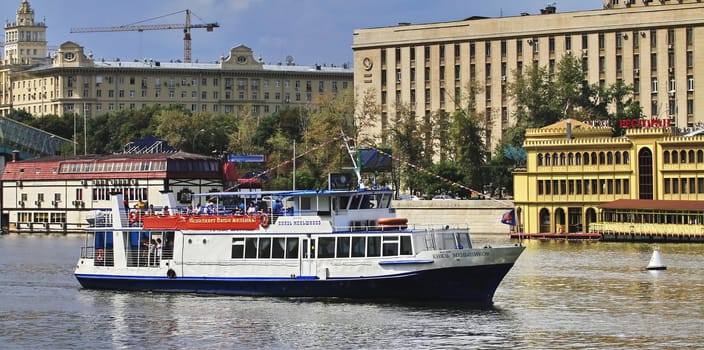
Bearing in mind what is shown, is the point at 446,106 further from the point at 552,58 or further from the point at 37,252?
the point at 37,252

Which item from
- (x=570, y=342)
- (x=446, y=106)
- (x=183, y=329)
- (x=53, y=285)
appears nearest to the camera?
(x=570, y=342)

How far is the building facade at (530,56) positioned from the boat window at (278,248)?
9876 centimetres

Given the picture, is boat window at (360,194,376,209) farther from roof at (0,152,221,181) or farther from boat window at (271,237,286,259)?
roof at (0,152,221,181)

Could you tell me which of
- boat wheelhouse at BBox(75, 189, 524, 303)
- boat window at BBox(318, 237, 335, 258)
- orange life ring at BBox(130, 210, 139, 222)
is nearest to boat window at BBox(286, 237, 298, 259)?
Answer: boat wheelhouse at BBox(75, 189, 524, 303)

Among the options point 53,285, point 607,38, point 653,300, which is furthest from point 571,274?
point 607,38

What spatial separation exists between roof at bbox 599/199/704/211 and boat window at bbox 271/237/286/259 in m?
63.1

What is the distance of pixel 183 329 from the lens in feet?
189

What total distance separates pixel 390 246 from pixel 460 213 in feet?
248

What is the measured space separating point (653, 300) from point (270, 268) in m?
17.3

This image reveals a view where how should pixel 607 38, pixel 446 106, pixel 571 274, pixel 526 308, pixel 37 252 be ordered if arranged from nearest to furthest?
pixel 526 308 → pixel 571 274 → pixel 37 252 → pixel 607 38 → pixel 446 106

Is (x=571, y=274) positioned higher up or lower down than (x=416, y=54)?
lower down

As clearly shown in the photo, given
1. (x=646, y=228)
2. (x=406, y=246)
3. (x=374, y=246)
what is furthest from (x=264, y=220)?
(x=646, y=228)

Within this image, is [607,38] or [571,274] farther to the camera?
[607,38]

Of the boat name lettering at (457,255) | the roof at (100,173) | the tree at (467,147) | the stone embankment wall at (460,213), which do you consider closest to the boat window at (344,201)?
the boat name lettering at (457,255)
